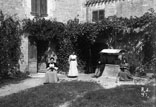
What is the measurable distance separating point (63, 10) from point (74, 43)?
2460 millimetres

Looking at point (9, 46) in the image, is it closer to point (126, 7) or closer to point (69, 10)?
point (69, 10)

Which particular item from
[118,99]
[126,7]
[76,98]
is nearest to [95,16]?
[126,7]

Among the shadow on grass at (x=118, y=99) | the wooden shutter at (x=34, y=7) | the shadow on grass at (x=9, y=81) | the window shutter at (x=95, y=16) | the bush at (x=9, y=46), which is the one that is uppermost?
the wooden shutter at (x=34, y=7)

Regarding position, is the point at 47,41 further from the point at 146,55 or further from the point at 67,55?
the point at 146,55

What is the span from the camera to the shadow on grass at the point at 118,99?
5.90 metres

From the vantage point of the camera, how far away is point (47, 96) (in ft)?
23.0

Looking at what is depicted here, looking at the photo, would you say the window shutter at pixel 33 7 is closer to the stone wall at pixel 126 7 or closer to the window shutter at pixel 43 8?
the window shutter at pixel 43 8

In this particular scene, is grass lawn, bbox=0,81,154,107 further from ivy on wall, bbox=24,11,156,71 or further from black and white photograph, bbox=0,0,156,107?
ivy on wall, bbox=24,11,156,71

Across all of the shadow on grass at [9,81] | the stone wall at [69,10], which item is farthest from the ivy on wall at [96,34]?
the shadow on grass at [9,81]

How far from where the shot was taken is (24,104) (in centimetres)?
622

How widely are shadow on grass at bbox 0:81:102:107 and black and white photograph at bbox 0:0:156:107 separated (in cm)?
7

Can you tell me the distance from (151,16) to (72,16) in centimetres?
565

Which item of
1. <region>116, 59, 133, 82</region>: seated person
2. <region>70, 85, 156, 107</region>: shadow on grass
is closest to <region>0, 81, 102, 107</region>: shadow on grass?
<region>70, 85, 156, 107</region>: shadow on grass

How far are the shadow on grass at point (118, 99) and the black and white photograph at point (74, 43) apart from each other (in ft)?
3.82
